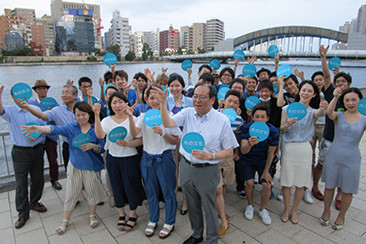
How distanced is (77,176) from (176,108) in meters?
1.56

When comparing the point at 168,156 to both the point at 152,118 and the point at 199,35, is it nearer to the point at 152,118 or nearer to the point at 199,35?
the point at 152,118

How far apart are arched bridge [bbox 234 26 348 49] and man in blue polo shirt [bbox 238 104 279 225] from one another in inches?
1243

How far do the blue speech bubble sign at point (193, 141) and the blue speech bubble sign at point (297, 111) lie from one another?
1.36 meters

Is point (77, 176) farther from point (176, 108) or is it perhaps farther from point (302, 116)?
point (302, 116)

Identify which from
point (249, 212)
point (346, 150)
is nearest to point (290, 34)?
point (346, 150)

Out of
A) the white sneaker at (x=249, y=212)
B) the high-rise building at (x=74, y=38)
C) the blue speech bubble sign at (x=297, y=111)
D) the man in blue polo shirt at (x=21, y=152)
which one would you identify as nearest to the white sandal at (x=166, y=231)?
the white sneaker at (x=249, y=212)

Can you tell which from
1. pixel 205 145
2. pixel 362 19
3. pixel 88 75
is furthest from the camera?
pixel 362 19

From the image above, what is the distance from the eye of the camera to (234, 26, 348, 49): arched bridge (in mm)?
32534

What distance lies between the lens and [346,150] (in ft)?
9.08

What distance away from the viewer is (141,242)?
2.69m

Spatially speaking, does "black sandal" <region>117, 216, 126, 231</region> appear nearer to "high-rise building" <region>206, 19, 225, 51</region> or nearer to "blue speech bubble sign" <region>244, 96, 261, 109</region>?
"blue speech bubble sign" <region>244, 96, 261, 109</region>

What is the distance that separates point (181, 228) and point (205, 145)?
1336 millimetres

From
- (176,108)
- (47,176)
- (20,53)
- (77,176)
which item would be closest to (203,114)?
(176,108)

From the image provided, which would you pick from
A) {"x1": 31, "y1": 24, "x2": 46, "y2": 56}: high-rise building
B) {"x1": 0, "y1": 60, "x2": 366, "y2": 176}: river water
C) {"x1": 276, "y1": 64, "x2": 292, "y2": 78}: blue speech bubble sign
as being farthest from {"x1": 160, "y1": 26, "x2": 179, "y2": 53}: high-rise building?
{"x1": 276, "y1": 64, "x2": 292, "y2": 78}: blue speech bubble sign
